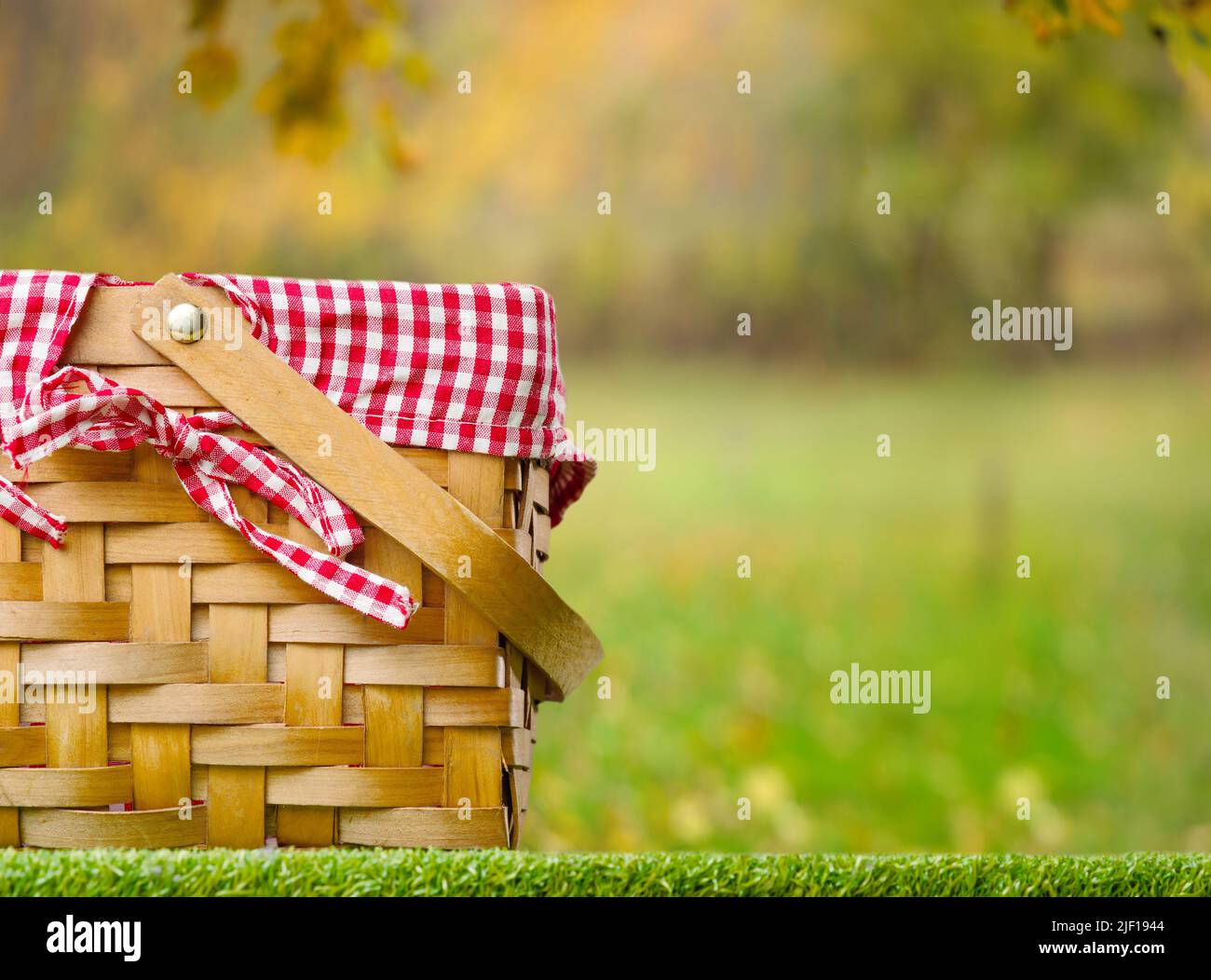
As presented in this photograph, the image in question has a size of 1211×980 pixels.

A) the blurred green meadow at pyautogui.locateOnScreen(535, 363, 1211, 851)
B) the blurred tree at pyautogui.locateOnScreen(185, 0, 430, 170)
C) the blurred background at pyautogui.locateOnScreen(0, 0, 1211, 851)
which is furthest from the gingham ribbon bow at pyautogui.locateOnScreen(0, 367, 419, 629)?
the blurred background at pyautogui.locateOnScreen(0, 0, 1211, 851)

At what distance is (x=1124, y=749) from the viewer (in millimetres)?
2568

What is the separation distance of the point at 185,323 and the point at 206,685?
19 cm

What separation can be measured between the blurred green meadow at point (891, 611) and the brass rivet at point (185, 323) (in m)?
1.62

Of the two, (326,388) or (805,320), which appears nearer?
(326,388)

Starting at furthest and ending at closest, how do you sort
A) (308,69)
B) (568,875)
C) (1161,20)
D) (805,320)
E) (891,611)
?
(805,320)
(891,611)
(308,69)
(1161,20)
(568,875)

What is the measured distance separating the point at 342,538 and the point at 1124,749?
2354mm

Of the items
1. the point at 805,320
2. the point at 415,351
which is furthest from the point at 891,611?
the point at 415,351

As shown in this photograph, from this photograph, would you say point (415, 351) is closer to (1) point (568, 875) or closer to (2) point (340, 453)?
(2) point (340, 453)

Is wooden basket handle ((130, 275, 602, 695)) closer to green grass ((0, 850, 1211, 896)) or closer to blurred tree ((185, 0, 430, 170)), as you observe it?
green grass ((0, 850, 1211, 896))

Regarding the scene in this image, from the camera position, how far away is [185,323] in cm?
63

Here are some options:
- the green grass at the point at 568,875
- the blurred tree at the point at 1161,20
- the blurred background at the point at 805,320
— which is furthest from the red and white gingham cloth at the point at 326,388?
the blurred background at the point at 805,320

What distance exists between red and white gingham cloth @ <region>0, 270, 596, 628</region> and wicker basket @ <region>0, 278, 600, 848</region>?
1cm

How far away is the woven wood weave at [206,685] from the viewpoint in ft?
2.08
